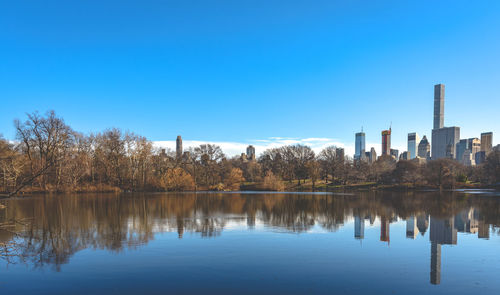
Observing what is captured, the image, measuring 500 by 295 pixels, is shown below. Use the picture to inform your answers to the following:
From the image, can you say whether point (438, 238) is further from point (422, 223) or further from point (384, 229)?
point (422, 223)

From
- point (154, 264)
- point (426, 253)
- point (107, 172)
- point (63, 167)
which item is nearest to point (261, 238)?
point (154, 264)

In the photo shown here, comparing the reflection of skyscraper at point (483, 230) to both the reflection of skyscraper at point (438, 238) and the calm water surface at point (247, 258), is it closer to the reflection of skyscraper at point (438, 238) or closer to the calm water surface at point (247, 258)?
the calm water surface at point (247, 258)

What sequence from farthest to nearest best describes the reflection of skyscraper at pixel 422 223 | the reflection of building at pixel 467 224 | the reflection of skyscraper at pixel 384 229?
1. the reflection of building at pixel 467 224
2. the reflection of skyscraper at pixel 422 223
3. the reflection of skyscraper at pixel 384 229

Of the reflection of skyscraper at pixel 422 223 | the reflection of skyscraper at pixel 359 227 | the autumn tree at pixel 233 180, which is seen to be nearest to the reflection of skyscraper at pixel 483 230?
the reflection of skyscraper at pixel 422 223

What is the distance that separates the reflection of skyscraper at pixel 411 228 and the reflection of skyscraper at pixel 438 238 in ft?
2.71

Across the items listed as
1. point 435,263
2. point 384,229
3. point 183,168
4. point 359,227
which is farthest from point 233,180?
point 435,263

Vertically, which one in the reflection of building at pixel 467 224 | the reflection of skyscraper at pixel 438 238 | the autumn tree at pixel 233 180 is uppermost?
the reflection of skyscraper at pixel 438 238

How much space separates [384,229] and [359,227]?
4.83ft

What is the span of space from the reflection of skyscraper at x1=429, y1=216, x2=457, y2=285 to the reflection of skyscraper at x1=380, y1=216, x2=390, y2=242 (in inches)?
84.0

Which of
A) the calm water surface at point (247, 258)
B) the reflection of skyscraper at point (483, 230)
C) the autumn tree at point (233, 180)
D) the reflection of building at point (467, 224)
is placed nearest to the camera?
the calm water surface at point (247, 258)

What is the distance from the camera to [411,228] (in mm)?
19016

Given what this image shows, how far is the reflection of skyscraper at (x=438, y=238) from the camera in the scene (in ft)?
34.7

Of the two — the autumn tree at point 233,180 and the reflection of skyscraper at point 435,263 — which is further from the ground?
the reflection of skyscraper at point 435,263

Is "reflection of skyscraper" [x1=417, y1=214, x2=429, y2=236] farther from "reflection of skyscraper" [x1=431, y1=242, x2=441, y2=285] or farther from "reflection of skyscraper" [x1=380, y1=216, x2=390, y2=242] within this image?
"reflection of skyscraper" [x1=431, y1=242, x2=441, y2=285]
